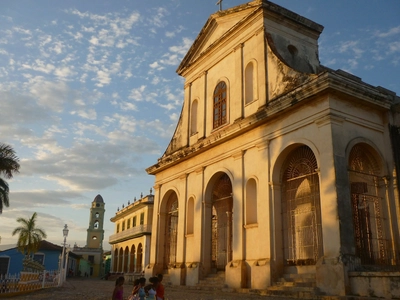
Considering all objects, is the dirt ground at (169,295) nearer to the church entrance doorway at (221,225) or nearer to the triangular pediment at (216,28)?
the church entrance doorway at (221,225)

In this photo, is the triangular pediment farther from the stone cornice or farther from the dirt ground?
the dirt ground

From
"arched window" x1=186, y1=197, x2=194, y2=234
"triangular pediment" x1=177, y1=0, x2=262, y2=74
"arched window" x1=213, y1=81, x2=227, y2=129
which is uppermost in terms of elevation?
"triangular pediment" x1=177, y1=0, x2=262, y2=74

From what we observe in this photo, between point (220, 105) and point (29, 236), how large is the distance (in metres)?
26.3

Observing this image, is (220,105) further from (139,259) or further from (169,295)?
(139,259)

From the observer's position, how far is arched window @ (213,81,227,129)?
54.8 ft

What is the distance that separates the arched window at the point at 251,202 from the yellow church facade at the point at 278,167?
3 cm

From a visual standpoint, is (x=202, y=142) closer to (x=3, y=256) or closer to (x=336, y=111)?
(x=336, y=111)

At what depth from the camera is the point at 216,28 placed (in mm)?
18016

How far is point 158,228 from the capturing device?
19312 millimetres

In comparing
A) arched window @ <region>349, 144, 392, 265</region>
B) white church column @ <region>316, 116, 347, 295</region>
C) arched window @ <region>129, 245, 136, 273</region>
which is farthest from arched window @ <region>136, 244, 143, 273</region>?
white church column @ <region>316, 116, 347, 295</region>

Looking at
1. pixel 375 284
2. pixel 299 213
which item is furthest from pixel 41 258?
pixel 375 284

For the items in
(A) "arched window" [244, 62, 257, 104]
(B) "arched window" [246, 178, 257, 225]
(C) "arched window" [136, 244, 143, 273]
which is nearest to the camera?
(B) "arched window" [246, 178, 257, 225]

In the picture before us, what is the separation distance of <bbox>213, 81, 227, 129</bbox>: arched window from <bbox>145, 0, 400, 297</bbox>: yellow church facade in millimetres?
54

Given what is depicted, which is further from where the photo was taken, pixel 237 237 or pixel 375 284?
pixel 237 237
